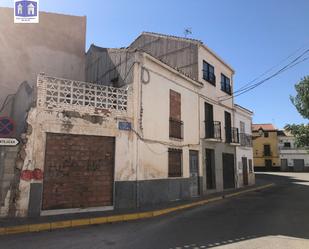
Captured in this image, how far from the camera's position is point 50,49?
1567cm

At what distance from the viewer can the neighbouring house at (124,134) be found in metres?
9.89

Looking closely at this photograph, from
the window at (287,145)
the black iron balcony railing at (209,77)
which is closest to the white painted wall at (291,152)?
the window at (287,145)

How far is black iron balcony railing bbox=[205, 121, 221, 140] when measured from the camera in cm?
1805

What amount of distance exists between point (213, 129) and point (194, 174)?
3.54 meters

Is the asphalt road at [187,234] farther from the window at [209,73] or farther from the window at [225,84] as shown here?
the window at [225,84]

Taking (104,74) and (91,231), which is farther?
(104,74)

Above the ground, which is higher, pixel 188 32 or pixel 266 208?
pixel 188 32

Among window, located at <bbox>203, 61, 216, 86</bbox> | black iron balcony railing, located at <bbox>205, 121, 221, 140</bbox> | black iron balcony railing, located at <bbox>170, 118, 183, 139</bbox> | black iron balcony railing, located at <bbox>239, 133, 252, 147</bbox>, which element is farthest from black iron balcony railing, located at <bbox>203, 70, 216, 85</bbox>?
black iron balcony railing, located at <bbox>239, 133, 252, 147</bbox>

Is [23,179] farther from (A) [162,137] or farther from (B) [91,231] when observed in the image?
(A) [162,137]

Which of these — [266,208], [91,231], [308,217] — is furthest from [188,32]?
[91,231]

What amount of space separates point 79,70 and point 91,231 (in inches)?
419

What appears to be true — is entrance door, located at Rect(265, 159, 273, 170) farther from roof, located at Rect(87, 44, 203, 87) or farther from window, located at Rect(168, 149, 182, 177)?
window, located at Rect(168, 149, 182, 177)

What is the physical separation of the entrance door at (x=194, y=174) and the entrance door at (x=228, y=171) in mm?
4385

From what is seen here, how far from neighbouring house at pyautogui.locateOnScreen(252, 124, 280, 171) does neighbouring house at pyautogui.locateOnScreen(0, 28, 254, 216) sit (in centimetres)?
3546
